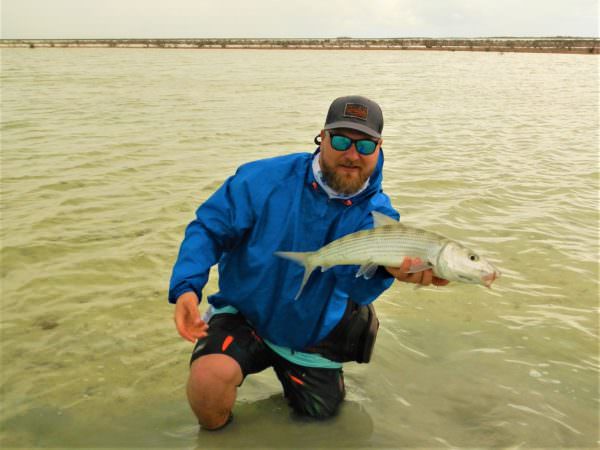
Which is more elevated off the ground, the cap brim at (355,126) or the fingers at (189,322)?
the cap brim at (355,126)

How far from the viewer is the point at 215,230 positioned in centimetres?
339


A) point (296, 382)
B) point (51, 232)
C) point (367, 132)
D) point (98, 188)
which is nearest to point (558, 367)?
point (296, 382)

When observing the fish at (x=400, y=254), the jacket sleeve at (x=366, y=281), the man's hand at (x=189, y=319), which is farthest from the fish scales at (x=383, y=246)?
the man's hand at (x=189, y=319)

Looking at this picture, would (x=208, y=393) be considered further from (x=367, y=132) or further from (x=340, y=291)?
(x=367, y=132)

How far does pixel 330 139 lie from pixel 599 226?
5.88 meters

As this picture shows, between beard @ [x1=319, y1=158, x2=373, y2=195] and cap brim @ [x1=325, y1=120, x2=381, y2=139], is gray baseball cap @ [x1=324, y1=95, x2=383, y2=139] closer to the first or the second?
cap brim @ [x1=325, y1=120, x2=381, y2=139]

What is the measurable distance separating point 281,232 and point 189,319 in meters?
0.83

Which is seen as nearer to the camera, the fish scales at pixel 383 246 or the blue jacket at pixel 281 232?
the fish scales at pixel 383 246

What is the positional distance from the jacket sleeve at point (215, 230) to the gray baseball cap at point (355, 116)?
0.73 metres

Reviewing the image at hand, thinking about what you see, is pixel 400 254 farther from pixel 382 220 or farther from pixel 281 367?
pixel 281 367

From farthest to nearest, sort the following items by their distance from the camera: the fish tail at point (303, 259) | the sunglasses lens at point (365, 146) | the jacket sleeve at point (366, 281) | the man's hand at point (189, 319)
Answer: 1. the jacket sleeve at point (366, 281)
2. the sunglasses lens at point (365, 146)
3. the fish tail at point (303, 259)
4. the man's hand at point (189, 319)

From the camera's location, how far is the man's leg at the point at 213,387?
333 centimetres

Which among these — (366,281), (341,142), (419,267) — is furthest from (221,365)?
(341,142)

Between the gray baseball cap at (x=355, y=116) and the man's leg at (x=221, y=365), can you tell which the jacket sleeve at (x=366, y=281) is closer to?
the gray baseball cap at (x=355, y=116)
